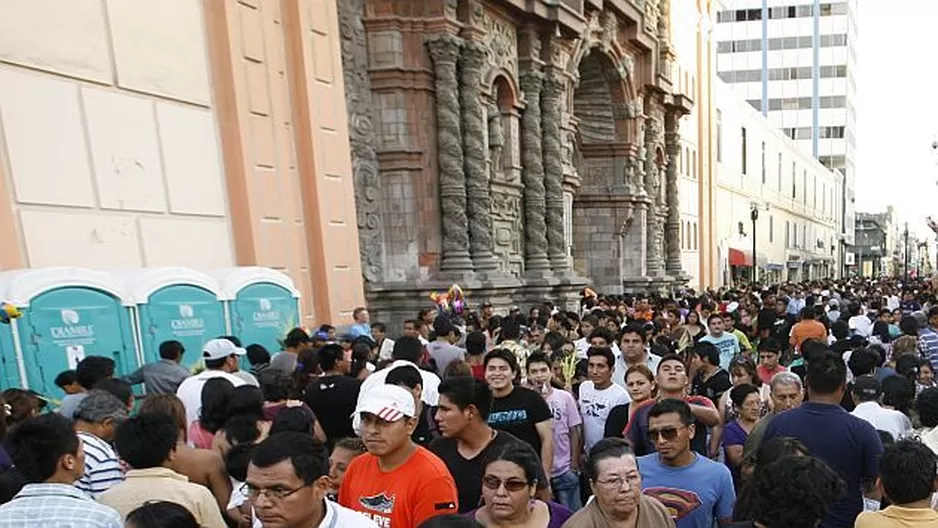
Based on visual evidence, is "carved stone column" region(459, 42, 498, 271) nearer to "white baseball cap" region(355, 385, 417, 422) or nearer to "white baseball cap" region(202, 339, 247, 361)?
"white baseball cap" region(202, 339, 247, 361)

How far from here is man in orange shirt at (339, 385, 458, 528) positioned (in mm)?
2820

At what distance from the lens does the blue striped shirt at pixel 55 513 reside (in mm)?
2584

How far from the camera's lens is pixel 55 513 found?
2.62 meters

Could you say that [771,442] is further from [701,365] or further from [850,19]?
[850,19]

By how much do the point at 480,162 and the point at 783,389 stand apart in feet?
40.6

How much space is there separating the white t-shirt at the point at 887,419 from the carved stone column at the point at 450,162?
11412 mm

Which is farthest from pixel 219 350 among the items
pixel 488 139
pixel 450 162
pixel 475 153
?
pixel 488 139

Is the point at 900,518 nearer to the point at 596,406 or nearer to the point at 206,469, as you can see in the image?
the point at 596,406

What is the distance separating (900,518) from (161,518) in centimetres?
283

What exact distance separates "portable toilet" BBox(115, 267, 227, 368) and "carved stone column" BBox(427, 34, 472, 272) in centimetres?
744

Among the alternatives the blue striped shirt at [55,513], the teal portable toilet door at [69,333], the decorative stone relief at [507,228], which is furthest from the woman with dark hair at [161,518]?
the decorative stone relief at [507,228]

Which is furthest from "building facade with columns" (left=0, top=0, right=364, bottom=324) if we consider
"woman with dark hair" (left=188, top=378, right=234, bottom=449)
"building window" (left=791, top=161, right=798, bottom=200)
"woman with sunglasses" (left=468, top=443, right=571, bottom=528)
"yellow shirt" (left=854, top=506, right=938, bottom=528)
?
"building window" (left=791, top=161, right=798, bottom=200)

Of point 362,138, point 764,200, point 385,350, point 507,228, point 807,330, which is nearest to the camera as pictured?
point 807,330

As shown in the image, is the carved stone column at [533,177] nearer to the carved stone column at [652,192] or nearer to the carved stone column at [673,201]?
the carved stone column at [652,192]
